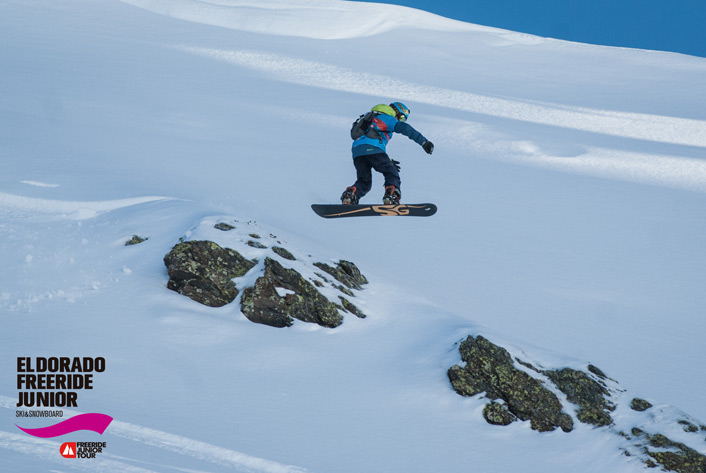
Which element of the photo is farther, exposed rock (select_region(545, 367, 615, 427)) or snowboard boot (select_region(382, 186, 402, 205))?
snowboard boot (select_region(382, 186, 402, 205))

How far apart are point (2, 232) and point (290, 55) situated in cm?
2341

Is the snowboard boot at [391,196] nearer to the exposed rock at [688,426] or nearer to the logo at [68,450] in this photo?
the exposed rock at [688,426]

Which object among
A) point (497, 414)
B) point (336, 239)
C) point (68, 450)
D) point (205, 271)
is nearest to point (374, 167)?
point (205, 271)

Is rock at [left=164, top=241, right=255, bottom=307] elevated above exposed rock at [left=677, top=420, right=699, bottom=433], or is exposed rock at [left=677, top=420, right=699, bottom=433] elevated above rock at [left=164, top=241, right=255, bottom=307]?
rock at [left=164, top=241, right=255, bottom=307]

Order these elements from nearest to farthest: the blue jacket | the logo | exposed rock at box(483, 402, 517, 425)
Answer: the logo → exposed rock at box(483, 402, 517, 425) → the blue jacket

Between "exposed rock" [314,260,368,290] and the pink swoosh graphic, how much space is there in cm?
447

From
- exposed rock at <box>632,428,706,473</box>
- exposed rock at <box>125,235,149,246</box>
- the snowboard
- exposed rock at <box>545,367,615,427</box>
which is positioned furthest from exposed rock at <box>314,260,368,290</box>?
exposed rock at <box>632,428,706,473</box>

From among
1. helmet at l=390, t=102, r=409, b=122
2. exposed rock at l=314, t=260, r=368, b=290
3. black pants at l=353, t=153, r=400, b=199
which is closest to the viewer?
helmet at l=390, t=102, r=409, b=122

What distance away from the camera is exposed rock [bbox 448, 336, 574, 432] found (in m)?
8.12

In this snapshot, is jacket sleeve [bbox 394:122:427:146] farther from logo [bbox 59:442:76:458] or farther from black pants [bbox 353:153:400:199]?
logo [bbox 59:442:76:458]

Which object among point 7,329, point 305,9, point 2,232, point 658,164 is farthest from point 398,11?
point 7,329

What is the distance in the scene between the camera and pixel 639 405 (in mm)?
8469

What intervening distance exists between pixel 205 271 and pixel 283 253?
1.37 meters

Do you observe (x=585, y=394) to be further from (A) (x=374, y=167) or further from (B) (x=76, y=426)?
(B) (x=76, y=426)
